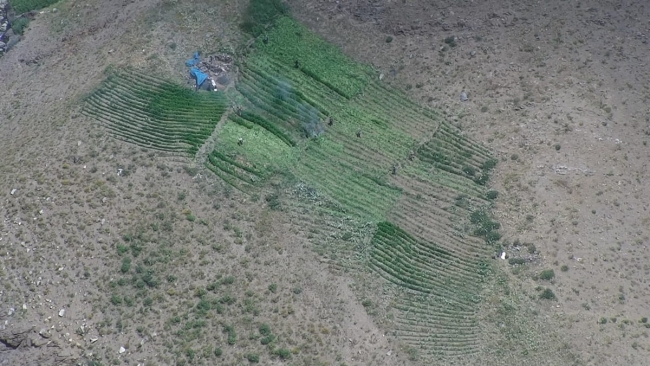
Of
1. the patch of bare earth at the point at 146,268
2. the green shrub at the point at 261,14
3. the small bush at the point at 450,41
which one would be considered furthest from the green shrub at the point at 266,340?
the small bush at the point at 450,41

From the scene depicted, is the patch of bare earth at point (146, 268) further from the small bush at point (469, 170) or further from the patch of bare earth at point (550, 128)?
the small bush at point (469, 170)

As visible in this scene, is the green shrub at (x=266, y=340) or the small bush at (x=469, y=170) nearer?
the green shrub at (x=266, y=340)

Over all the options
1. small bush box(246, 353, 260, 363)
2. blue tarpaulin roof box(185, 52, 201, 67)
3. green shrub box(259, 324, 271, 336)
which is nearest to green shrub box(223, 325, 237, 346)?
small bush box(246, 353, 260, 363)

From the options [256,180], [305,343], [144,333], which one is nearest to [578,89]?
[256,180]

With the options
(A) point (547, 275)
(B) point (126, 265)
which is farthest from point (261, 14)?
(A) point (547, 275)

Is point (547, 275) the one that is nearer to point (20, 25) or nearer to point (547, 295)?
point (547, 295)

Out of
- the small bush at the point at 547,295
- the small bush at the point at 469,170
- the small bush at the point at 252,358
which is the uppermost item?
the small bush at the point at 469,170

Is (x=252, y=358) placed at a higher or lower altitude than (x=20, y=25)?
lower
